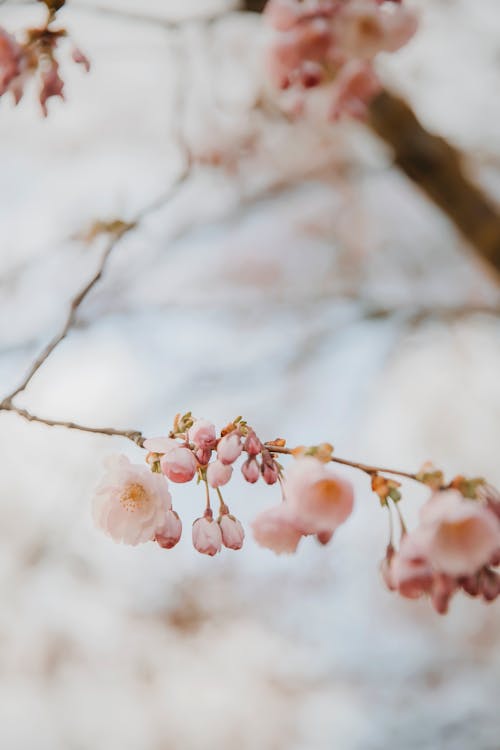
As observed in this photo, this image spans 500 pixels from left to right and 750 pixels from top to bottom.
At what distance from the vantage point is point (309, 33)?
42.9 inches

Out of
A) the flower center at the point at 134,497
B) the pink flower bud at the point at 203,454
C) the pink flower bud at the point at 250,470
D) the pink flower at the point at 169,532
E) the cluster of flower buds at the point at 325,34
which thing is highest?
the cluster of flower buds at the point at 325,34

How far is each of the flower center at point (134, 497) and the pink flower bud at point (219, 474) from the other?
101 mm

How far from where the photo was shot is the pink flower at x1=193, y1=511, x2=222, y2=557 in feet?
3.14

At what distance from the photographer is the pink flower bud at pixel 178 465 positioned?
90 cm

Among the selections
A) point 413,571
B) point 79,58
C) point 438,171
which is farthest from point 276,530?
point 438,171

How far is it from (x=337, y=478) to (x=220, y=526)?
0.23 meters

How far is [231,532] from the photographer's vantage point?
966 mm

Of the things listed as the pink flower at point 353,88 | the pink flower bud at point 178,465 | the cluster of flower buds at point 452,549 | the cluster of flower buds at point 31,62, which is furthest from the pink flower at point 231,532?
the pink flower at point 353,88

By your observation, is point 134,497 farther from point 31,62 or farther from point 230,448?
point 31,62

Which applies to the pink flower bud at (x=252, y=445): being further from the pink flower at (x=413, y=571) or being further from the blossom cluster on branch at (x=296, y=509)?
the pink flower at (x=413, y=571)

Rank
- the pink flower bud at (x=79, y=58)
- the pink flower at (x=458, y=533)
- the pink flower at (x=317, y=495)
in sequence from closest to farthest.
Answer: the pink flower at (x=458, y=533) → the pink flower at (x=317, y=495) → the pink flower bud at (x=79, y=58)

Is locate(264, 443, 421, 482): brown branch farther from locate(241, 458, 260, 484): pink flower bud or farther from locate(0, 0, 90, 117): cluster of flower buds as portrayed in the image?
locate(0, 0, 90, 117): cluster of flower buds

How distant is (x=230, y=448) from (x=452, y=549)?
297mm

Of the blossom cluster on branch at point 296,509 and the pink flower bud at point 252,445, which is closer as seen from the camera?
the blossom cluster on branch at point 296,509
